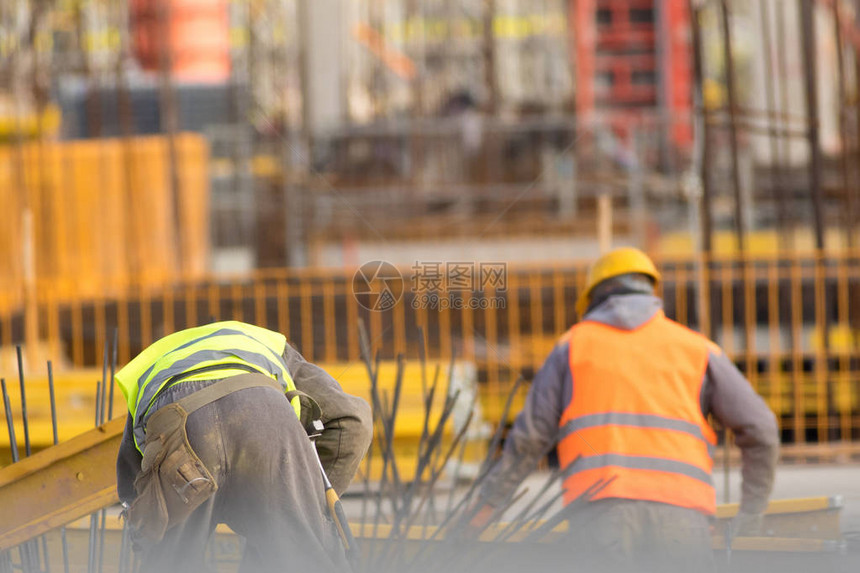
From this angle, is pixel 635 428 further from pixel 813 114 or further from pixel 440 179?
pixel 440 179

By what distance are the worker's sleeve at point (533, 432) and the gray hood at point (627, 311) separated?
0.16 m

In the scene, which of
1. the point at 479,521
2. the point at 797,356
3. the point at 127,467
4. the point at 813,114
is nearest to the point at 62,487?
the point at 127,467

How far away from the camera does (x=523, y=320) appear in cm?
966

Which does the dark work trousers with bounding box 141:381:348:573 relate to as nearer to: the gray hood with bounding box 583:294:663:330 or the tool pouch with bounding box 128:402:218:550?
the tool pouch with bounding box 128:402:218:550

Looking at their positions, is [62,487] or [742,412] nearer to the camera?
[62,487]

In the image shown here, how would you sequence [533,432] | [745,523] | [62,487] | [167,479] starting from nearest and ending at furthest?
1. [167,479]
2. [62,487]
3. [533,432]
4. [745,523]

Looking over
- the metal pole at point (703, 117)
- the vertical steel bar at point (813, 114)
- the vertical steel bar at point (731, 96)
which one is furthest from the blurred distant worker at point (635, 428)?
the vertical steel bar at point (813, 114)

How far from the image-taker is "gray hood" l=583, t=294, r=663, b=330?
371 cm

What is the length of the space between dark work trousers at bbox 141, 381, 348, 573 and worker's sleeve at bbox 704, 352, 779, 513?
56.7 inches

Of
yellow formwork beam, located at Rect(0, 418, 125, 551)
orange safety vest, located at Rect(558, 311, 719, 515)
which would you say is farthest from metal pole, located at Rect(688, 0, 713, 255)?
yellow formwork beam, located at Rect(0, 418, 125, 551)

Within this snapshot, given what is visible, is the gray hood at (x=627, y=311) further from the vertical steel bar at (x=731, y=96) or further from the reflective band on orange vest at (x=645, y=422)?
the vertical steel bar at (x=731, y=96)

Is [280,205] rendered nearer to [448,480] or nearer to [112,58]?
[112,58]

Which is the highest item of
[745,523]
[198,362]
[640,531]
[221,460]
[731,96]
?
[731,96]

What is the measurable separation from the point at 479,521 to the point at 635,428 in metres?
0.61
